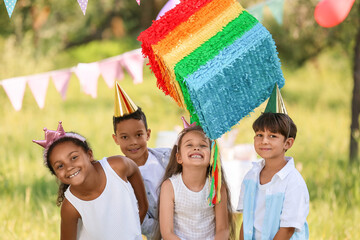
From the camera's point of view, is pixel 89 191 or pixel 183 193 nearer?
pixel 89 191

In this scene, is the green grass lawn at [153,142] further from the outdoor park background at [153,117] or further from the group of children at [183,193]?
the group of children at [183,193]

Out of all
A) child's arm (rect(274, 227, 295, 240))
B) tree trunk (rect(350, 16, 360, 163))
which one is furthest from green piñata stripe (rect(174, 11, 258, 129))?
tree trunk (rect(350, 16, 360, 163))

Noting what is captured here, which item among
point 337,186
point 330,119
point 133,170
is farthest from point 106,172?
point 330,119

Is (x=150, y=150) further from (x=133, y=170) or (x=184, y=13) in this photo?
(x=184, y=13)

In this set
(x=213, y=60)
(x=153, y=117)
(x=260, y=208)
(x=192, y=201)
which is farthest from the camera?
(x=153, y=117)

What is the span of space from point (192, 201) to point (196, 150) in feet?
0.83

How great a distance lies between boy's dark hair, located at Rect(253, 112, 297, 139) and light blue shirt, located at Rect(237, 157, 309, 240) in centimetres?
15

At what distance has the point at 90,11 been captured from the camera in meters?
15.9

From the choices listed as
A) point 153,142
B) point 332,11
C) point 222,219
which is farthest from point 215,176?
point 153,142

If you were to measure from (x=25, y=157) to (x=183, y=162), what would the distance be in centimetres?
345

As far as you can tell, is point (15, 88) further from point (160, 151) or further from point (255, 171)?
point (255, 171)

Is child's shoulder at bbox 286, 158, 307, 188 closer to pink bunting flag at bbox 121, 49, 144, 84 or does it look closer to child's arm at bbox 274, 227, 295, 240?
child's arm at bbox 274, 227, 295, 240

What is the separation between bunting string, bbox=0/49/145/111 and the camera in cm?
365

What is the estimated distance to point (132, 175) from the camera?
2500 mm
